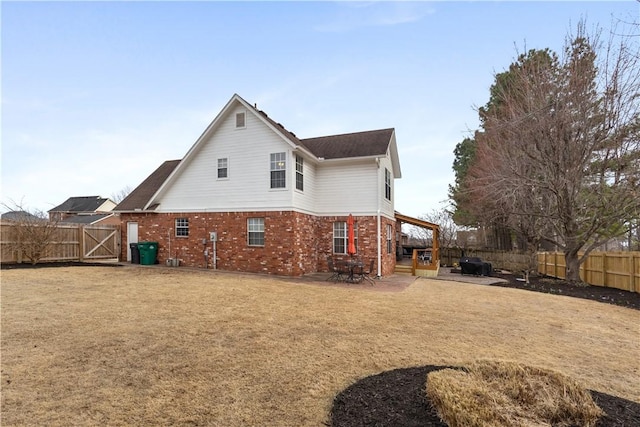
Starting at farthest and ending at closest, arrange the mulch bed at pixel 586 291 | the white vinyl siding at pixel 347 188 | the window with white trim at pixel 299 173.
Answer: the white vinyl siding at pixel 347 188 → the window with white trim at pixel 299 173 → the mulch bed at pixel 586 291

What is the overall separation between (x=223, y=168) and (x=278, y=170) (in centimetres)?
302

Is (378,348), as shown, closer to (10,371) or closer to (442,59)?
(10,371)

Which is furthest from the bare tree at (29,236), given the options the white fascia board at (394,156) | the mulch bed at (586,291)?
the mulch bed at (586,291)

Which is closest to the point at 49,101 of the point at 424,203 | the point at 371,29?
the point at 371,29

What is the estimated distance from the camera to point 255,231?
49.3 ft

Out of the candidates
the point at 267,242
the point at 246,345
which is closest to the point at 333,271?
the point at 267,242

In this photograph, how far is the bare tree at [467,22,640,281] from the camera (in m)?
12.6

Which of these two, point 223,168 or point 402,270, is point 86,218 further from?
point 402,270

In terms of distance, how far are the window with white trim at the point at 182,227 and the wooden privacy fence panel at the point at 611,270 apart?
19.3 meters

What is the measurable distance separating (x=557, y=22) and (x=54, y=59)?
19578 mm

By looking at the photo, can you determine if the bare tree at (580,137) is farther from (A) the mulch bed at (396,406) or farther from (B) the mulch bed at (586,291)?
(A) the mulch bed at (396,406)

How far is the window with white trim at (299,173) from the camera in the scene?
A: 14.8 meters

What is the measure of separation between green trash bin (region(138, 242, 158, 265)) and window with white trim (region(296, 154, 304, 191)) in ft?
28.4

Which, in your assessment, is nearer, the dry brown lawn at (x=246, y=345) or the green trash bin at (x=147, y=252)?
the dry brown lawn at (x=246, y=345)
